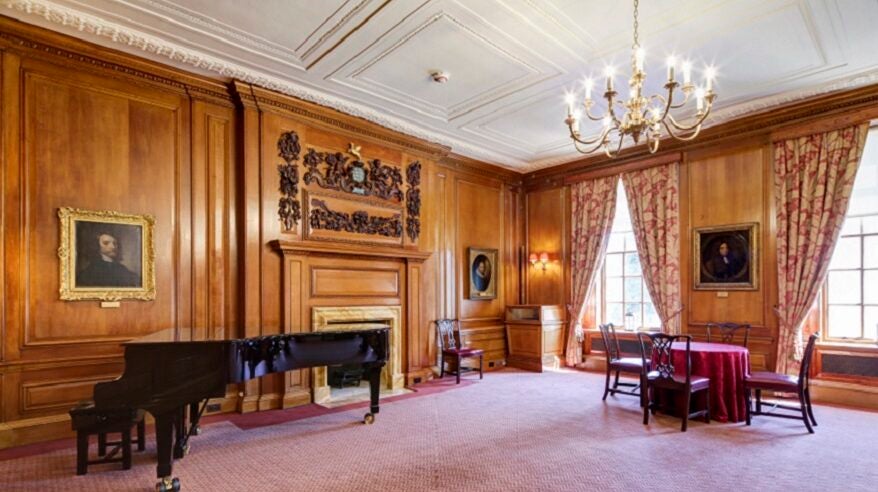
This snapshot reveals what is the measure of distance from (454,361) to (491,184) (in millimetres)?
3129

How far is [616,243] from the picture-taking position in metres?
7.87

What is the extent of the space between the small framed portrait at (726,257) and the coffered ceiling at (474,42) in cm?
159

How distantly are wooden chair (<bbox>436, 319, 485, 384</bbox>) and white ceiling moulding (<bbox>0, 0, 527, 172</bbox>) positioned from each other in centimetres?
283

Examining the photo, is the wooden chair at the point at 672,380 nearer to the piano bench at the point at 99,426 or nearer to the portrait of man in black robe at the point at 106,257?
the piano bench at the point at 99,426

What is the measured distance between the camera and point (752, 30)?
13.9 ft

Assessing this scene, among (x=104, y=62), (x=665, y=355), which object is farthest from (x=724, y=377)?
(x=104, y=62)

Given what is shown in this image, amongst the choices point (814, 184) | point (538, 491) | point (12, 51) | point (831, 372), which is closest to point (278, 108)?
point (12, 51)

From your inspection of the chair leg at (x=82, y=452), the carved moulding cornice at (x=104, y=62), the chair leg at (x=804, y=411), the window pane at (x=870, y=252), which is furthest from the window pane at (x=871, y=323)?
the chair leg at (x=82, y=452)

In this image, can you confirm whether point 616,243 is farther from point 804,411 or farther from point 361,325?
point 361,325

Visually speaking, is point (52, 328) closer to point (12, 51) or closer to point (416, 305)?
point (12, 51)

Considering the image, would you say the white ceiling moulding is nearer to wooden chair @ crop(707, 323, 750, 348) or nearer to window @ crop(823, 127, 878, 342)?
wooden chair @ crop(707, 323, 750, 348)

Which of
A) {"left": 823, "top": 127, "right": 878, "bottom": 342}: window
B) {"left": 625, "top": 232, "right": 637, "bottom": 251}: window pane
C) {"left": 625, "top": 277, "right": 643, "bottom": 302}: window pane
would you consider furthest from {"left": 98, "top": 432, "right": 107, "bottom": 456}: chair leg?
{"left": 823, "top": 127, "right": 878, "bottom": 342}: window

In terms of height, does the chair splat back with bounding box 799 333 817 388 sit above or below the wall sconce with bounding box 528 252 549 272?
below

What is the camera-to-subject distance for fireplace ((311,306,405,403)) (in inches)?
220
